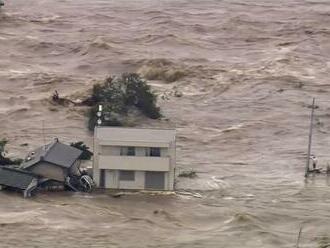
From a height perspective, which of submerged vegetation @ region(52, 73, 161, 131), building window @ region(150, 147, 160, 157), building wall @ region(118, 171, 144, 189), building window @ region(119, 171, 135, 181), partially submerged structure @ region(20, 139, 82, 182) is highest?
submerged vegetation @ region(52, 73, 161, 131)

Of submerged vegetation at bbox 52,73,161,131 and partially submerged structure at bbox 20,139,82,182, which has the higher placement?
submerged vegetation at bbox 52,73,161,131

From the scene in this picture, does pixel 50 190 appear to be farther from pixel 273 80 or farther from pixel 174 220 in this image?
pixel 273 80

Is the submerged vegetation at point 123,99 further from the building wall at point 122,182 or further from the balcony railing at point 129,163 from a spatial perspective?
the balcony railing at point 129,163

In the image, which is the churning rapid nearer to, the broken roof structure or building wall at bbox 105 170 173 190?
the broken roof structure

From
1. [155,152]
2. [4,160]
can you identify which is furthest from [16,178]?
[155,152]

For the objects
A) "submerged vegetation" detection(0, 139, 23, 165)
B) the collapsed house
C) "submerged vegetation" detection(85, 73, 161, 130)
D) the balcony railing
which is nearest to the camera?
the collapsed house

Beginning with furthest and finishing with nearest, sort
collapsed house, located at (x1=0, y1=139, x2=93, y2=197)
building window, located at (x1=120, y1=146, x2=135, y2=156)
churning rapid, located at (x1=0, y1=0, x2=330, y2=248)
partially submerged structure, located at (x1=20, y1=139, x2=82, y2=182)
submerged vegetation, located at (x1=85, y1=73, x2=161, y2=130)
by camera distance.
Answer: submerged vegetation, located at (x1=85, y1=73, x2=161, y2=130) → building window, located at (x1=120, y1=146, x2=135, y2=156) → partially submerged structure, located at (x1=20, y1=139, x2=82, y2=182) → collapsed house, located at (x1=0, y1=139, x2=93, y2=197) → churning rapid, located at (x1=0, y1=0, x2=330, y2=248)

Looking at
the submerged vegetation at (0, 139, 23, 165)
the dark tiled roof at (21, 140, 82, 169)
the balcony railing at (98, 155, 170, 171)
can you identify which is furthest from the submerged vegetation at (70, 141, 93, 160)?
the balcony railing at (98, 155, 170, 171)

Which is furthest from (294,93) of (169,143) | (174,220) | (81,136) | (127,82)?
(174,220)

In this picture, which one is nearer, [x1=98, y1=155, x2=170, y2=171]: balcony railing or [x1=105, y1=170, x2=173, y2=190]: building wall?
[x1=98, y1=155, x2=170, y2=171]: balcony railing
